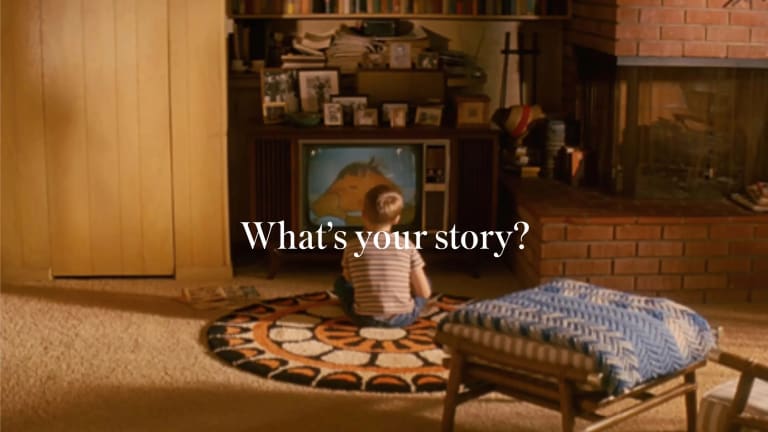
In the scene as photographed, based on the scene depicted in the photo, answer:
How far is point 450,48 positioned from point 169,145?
60.0 inches

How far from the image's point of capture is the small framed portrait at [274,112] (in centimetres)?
527

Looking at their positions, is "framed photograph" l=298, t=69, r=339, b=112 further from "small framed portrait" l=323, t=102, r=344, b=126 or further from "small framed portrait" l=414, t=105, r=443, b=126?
"small framed portrait" l=414, t=105, r=443, b=126

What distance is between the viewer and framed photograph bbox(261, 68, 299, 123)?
5270 millimetres

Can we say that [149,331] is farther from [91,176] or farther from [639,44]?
[639,44]

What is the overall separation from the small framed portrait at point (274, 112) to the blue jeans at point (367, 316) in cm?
111

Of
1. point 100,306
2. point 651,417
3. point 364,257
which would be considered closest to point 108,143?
point 100,306

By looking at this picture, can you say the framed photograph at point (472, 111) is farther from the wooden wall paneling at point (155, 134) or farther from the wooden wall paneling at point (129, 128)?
the wooden wall paneling at point (129, 128)

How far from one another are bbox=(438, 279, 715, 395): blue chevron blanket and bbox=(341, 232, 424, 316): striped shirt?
3.07 ft

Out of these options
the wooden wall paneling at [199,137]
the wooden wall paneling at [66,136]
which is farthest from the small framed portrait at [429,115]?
the wooden wall paneling at [66,136]

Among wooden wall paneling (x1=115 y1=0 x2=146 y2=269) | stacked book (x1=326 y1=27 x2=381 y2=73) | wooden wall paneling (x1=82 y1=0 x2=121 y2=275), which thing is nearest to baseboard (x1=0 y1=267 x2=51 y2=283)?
wooden wall paneling (x1=82 y1=0 x2=121 y2=275)

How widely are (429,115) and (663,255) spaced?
119 cm

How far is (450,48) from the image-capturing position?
19.0 ft

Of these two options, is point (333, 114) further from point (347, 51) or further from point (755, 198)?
point (755, 198)

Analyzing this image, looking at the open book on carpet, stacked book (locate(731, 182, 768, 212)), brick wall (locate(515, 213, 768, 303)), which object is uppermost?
stacked book (locate(731, 182, 768, 212))
